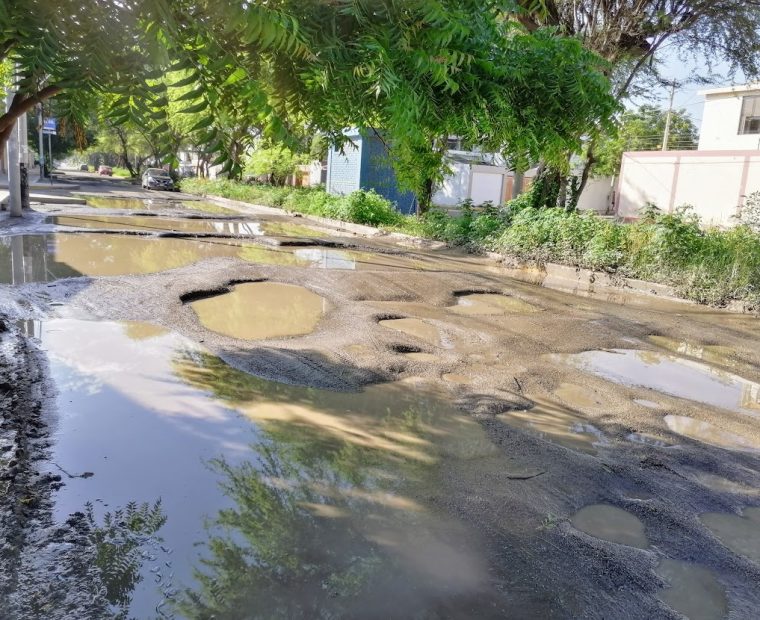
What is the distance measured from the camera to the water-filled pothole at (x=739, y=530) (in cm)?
395

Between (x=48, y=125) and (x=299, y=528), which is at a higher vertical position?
(x=48, y=125)

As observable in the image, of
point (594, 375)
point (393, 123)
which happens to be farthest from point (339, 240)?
point (393, 123)

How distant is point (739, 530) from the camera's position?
4180 mm

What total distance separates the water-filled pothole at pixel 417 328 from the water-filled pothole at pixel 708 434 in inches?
119

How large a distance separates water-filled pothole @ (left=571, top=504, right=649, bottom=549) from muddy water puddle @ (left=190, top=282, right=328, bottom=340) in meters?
4.72

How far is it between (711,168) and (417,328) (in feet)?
84.9

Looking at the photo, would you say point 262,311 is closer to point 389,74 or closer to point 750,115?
point 389,74

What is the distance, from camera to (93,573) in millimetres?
3270

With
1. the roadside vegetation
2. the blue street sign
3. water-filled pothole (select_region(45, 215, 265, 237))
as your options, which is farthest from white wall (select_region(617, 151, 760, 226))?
the blue street sign

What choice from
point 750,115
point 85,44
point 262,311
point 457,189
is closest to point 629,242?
point 262,311

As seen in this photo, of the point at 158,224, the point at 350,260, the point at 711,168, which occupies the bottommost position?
the point at 350,260

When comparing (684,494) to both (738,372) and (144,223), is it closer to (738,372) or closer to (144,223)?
(738,372)

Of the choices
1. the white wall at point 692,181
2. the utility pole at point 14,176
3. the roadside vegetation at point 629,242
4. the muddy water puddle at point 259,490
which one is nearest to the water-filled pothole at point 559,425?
the muddy water puddle at point 259,490

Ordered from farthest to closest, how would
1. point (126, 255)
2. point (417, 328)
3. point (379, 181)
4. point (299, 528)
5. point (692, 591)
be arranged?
point (379, 181) < point (126, 255) < point (417, 328) < point (299, 528) < point (692, 591)
